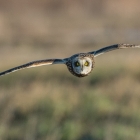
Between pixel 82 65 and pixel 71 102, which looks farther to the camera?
pixel 71 102

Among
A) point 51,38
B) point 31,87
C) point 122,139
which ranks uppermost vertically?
point 51,38

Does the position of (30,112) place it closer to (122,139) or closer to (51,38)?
(122,139)

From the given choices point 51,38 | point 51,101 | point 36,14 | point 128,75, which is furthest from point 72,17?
point 51,101

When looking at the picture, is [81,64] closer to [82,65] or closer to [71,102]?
[82,65]

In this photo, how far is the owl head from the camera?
8.15 meters

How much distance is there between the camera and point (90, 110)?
11.2 meters

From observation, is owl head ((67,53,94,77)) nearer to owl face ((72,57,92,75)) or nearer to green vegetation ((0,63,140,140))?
owl face ((72,57,92,75))

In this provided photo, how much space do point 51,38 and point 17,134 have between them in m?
22.4

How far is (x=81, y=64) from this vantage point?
8.19 m

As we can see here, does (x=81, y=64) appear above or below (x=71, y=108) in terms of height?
above

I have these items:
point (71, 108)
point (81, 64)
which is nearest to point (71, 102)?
point (71, 108)

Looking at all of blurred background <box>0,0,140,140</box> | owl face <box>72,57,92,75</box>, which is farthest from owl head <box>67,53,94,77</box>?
blurred background <box>0,0,140,140</box>

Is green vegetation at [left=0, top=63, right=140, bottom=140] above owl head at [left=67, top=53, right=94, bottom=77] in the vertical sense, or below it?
below

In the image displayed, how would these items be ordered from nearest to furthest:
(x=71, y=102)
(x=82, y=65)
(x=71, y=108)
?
(x=82, y=65) → (x=71, y=108) → (x=71, y=102)
